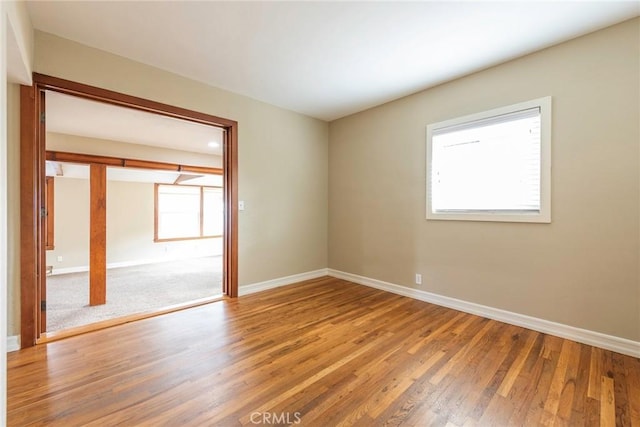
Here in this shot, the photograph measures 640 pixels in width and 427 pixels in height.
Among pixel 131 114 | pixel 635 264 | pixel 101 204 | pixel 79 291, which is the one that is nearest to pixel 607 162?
pixel 635 264

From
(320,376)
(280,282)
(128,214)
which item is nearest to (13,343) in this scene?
(320,376)

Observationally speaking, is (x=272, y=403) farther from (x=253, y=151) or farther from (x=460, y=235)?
(x=253, y=151)

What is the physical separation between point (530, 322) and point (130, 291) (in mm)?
5165

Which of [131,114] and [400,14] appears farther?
[131,114]

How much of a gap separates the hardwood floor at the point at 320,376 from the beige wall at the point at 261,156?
929 millimetres

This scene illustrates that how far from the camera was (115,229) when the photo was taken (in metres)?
6.11

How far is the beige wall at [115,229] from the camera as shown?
5520 mm

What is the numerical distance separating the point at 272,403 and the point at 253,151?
2.89m

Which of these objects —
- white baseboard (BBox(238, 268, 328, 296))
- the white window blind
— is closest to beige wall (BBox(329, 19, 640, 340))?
the white window blind

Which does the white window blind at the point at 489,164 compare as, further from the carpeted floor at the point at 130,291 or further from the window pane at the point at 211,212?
the window pane at the point at 211,212

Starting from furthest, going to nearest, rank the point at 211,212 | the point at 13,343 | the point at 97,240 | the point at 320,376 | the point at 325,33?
the point at 211,212
the point at 97,240
the point at 325,33
the point at 13,343
the point at 320,376

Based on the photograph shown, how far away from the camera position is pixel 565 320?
2.29 meters

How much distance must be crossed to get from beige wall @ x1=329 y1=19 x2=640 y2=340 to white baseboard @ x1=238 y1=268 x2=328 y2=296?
132cm

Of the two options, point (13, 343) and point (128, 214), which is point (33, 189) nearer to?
point (13, 343)
